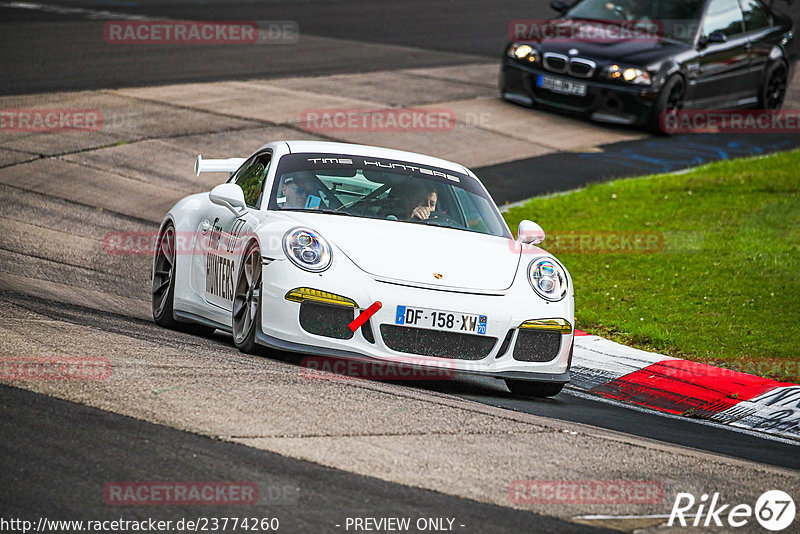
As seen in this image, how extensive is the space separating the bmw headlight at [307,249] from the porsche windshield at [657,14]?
1341 cm

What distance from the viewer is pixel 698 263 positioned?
11.8m

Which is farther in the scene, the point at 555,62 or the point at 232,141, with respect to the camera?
the point at 555,62

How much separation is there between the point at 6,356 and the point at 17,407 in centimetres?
78

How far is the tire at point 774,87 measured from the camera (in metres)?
20.9

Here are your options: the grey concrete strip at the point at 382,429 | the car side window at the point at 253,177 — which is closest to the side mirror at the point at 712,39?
the car side window at the point at 253,177

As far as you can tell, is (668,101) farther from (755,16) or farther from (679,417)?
(679,417)

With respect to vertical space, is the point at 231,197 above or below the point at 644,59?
above

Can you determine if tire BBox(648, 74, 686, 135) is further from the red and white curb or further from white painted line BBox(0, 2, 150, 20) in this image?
white painted line BBox(0, 2, 150, 20)

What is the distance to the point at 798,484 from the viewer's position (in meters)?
5.90

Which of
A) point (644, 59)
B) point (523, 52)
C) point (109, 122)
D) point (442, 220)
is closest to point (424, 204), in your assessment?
point (442, 220)

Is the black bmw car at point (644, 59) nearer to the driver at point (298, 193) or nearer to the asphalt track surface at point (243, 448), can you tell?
the asphalt track surface at point (243, 448)

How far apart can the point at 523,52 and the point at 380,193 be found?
37.5 feet

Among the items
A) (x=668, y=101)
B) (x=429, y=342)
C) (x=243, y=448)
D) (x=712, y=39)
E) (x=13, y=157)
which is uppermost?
(x=243, y=448)

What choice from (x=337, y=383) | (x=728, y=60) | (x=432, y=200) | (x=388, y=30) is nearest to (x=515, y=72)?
(x=728, y=60)
